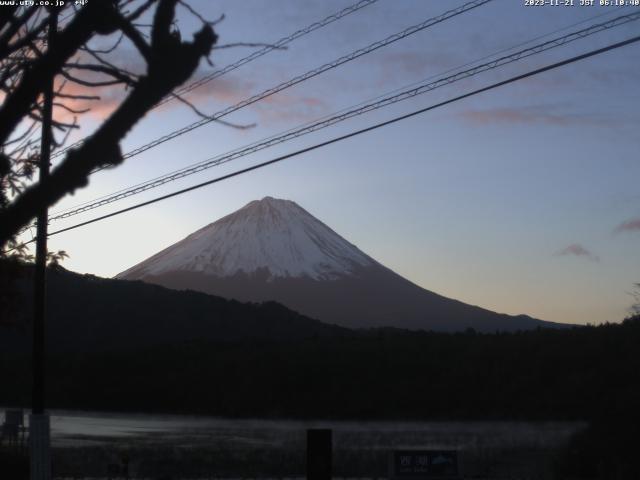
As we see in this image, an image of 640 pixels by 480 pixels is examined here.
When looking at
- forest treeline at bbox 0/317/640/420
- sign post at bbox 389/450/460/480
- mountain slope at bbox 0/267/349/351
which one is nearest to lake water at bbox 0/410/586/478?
sign post at bbox 389/450/460/480

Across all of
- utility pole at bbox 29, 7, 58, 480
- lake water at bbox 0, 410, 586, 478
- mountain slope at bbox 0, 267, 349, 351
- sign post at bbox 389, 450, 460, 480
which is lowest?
lake water at bbox 0, 410, 586, 478

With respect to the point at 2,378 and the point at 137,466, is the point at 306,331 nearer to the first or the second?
the point at 2,378

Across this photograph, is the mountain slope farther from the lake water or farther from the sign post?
the sign post

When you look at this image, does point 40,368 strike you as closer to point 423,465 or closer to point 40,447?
point 40,447

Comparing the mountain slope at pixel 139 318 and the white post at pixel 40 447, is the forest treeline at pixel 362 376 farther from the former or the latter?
the white post at pixel 40 447

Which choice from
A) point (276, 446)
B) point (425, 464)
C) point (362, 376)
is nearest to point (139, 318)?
point (362, 376)

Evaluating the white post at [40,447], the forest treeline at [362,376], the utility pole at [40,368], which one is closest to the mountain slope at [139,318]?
the forest treeline at [362,376]
